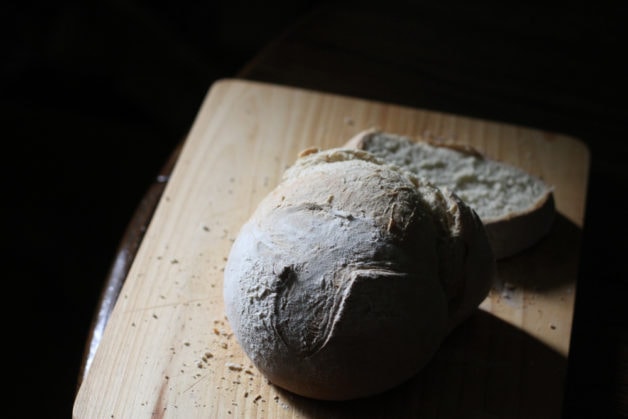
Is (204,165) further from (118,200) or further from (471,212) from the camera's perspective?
(118,200)

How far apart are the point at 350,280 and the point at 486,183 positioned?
0.71 metres

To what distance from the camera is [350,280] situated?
1.25 m

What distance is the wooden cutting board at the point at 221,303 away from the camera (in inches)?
55.1

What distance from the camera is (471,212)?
1441mm

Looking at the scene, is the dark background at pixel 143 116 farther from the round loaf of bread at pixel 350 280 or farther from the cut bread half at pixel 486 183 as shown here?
the round loaf of bread at pixel 350 280

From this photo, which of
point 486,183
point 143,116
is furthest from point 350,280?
point 143,116

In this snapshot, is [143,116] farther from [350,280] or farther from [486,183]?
[350,280]

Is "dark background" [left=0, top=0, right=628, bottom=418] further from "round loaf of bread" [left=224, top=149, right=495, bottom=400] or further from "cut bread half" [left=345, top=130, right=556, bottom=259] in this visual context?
"round loaf of bread" [left=224, top=149, right=495, bottom=400]

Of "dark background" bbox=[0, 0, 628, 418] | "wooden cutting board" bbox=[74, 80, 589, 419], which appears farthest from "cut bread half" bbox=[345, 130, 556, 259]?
"dark background" bbox=[0, 0, 628, 418]

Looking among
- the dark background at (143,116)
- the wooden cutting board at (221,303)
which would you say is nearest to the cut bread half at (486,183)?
the wooden cutting board at (221,303)

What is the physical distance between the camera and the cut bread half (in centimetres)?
167

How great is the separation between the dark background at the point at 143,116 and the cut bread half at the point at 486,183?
197 mm

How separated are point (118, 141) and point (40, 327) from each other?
94 cm

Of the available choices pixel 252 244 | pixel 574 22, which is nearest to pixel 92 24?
pixel 574 22
